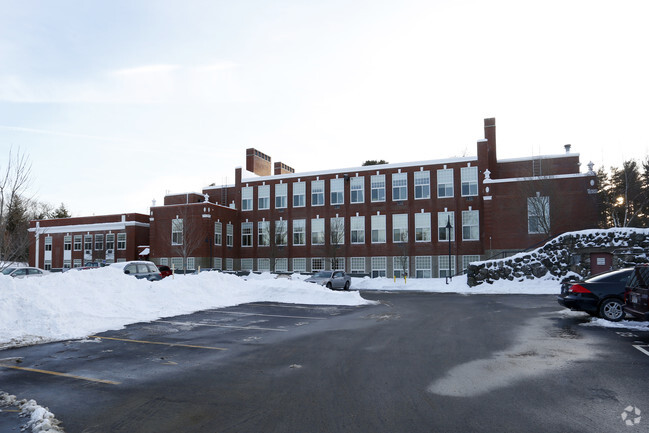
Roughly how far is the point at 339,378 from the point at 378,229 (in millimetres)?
42825

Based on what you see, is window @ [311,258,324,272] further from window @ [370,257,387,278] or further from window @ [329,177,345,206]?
window @ [329,177,345,206]

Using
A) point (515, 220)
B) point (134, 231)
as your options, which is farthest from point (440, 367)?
point (134, 231)

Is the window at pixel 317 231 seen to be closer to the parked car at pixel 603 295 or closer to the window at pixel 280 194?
the window at pixel 280 194

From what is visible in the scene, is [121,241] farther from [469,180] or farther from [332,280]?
[469,180]

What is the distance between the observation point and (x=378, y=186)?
50594mm

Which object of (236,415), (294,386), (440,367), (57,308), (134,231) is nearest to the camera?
(236,415)

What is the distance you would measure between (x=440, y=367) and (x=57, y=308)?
11.7 meters

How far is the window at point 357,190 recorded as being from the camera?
168 ft

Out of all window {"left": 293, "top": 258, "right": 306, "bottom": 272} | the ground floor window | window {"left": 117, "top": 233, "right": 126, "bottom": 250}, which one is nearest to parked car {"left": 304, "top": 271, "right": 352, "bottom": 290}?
window {"left": 293, "top": 258, "right": 306, "bottom": 272}

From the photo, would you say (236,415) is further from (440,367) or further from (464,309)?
(464,309)

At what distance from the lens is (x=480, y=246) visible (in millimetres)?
45562

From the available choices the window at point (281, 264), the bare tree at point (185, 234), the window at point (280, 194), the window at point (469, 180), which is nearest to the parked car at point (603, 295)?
the window at point (469, 180)

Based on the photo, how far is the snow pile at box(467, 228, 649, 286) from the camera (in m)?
29.8

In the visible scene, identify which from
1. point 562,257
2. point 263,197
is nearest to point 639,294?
point 562,257
